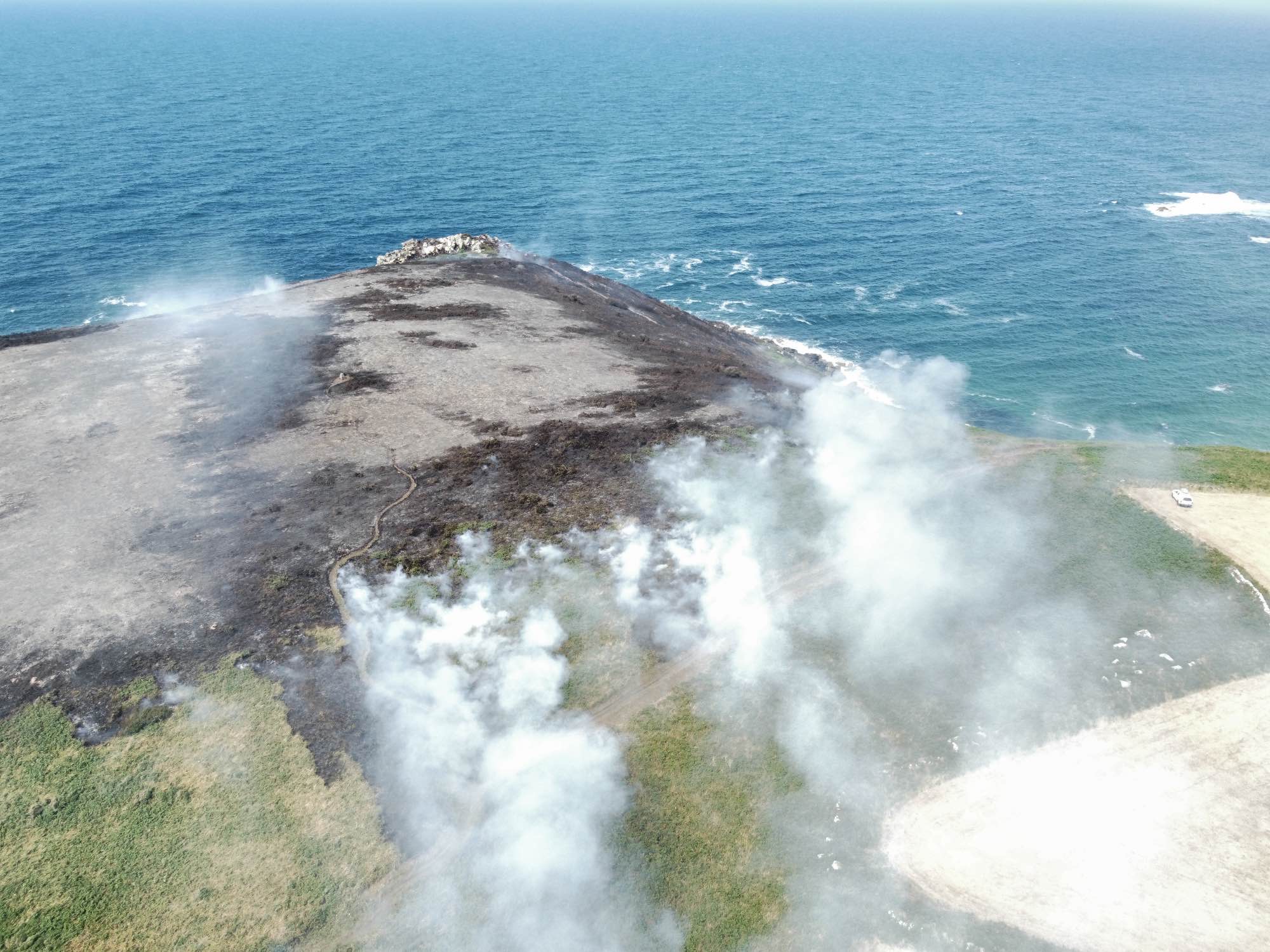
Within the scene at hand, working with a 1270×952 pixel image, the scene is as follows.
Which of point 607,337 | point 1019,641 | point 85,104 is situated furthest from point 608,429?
point 85,104

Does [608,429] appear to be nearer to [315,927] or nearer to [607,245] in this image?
[315,927]

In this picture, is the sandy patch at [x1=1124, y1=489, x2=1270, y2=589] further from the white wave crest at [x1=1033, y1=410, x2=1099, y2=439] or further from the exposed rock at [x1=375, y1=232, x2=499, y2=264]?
the exposed rock at [x1=375, y1=232, x2=499, y2=264]

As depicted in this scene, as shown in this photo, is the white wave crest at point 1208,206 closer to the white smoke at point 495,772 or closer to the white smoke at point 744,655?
the white smoke at point 744,655

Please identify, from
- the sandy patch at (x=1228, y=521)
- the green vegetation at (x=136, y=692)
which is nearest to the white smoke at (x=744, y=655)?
the sandy patch at (x=1228, y=521)

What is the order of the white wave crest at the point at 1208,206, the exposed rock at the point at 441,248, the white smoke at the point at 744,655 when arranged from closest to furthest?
the white smoke at the point at 744,655, the exposed rock at the point at 441,248, the white wave crest at the point at 1208,206

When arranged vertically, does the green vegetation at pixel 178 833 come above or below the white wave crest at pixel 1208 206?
below

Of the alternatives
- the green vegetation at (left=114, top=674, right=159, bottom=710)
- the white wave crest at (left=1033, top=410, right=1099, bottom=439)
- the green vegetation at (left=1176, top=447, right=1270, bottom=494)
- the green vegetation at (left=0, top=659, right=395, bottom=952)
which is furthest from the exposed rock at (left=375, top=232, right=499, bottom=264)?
the green vegetation at (left=1176, top=447, right=1270, bottom=494)

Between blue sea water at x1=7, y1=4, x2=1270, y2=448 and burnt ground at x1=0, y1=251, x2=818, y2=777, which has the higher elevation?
burnt ground at x1=0, y1=251, x2=818, y2=777
